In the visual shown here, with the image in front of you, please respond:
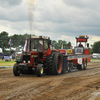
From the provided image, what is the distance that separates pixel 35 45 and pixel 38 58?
96 centimetres

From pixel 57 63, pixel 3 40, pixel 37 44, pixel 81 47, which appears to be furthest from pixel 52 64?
pixel 3 40

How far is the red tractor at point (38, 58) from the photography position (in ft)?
38.5

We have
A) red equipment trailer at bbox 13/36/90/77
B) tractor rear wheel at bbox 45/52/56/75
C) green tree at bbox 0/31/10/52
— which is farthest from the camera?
green tree at bbox 0/31/10/52

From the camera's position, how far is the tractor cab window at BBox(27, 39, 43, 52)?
12324 millimetres

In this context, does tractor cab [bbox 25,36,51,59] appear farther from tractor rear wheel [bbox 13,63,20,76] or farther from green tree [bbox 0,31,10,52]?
green tree [bbox 0,31,10,52]

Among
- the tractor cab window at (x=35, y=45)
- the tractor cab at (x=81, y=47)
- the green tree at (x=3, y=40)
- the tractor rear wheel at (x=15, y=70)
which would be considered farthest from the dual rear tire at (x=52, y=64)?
the green tree at (x=3, y=40)

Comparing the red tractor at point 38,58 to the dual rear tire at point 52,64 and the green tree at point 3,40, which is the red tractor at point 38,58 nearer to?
the dual rear tire at point 52,64

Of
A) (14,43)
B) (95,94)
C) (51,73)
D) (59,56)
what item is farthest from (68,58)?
(14,43)

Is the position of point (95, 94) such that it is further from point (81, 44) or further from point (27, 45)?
point (81, 44)

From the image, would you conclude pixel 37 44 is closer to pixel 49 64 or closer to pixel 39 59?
pixel 39 59

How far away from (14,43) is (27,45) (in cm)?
7684

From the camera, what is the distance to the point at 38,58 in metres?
12.0

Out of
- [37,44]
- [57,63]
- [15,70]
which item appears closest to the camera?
[15,70]

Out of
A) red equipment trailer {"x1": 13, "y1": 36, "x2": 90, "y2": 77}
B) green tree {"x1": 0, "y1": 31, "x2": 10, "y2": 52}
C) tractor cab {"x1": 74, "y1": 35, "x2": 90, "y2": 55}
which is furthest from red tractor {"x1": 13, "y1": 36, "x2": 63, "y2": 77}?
green tree {"x1": 0, "y1": 31, "x2": 10, "y2": 52}
